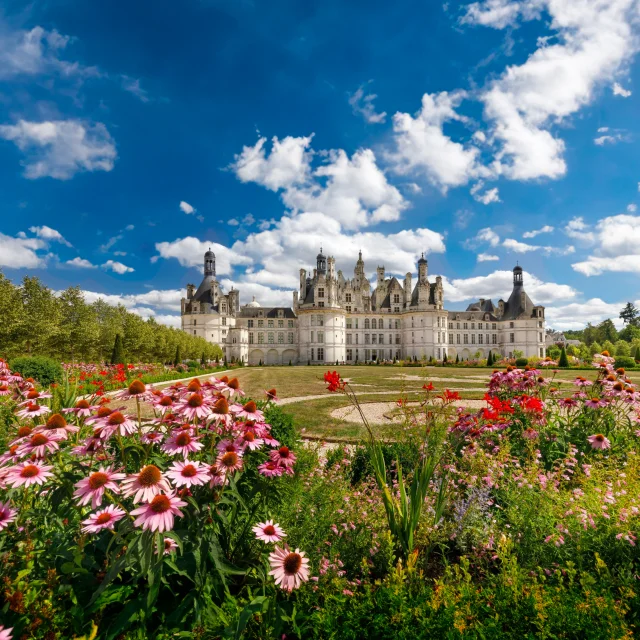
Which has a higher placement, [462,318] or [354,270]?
[354,270]

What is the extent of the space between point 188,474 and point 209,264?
2584 inches

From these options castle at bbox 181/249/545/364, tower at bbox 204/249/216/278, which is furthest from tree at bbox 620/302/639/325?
tower at bbox 204/249/216/278

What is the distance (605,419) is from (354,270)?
66881 millimetres

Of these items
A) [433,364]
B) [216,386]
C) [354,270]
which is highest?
[354,270]

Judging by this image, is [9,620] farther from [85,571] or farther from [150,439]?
[150,439]

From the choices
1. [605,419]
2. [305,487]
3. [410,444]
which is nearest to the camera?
[305,487]

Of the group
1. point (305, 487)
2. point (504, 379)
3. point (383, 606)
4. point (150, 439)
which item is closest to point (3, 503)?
point (150, 439)

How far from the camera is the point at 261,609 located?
224cm

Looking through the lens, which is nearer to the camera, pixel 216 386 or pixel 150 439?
pixel 150 439

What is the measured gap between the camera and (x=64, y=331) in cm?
2586

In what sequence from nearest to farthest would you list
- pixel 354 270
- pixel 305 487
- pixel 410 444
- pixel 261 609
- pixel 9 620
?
1. pixel 9 620
2. pixel 261 609
3. pixel 305 487
4. pixel 410 444
5. pixel 354 270

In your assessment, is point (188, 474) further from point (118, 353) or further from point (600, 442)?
point (118, 353)

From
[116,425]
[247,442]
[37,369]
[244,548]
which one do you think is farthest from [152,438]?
[37,369]

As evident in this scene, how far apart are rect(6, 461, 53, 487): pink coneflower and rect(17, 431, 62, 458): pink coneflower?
0.23 ft
